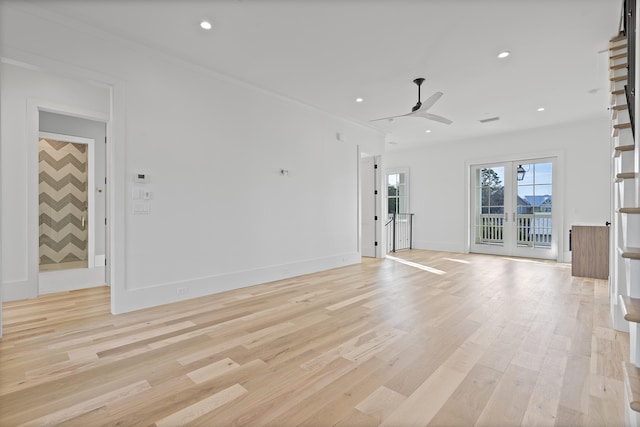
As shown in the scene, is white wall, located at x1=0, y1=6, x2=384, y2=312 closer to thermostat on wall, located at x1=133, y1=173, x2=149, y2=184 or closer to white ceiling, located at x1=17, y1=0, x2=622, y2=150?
thermostat on wall, located at x1=133, y1=173, x2=149, y2=184

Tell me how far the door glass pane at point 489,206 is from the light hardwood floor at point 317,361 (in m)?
3.82

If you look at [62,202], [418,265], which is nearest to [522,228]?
[418,265]

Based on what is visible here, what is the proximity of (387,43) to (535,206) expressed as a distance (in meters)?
5.70

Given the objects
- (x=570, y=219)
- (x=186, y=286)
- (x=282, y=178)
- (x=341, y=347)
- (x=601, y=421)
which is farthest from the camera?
(x=570, y=219)

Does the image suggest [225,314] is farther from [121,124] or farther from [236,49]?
[236,49]

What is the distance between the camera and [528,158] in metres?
6.90

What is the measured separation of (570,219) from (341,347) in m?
6.52

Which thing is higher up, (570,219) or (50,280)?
(570,219)

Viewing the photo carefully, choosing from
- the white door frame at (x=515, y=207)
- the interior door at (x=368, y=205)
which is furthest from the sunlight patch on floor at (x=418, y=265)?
the white door frame at (x=515, y=207)

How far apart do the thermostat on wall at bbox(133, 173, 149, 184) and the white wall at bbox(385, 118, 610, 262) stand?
23.2 feet

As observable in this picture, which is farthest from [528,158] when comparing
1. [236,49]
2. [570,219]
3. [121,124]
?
[121,124]

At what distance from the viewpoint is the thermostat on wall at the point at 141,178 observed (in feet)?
11.0

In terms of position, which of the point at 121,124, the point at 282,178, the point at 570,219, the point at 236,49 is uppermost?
the point at 236,49

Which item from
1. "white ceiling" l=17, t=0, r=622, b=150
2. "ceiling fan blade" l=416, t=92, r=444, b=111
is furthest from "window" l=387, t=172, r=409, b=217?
"ceiling fan blade" l=416, t=92, r=444, b=111
